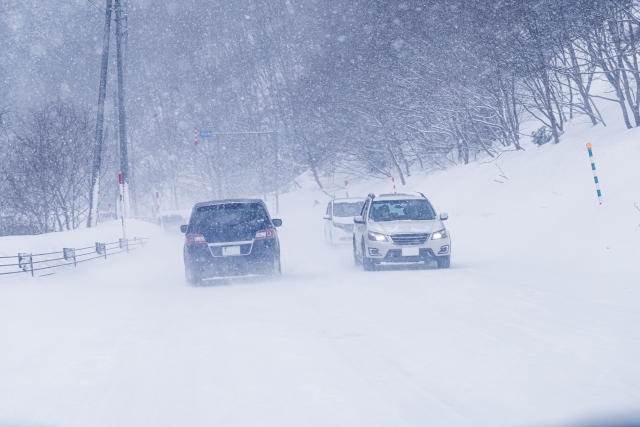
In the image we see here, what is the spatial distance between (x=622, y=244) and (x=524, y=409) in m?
9.82

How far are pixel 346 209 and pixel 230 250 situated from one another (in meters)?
11.1

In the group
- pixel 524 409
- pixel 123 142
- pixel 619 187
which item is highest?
pixel 123 142

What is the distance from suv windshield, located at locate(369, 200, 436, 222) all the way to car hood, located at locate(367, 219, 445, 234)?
24.8 inches

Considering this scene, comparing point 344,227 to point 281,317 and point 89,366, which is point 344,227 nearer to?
point 281,317

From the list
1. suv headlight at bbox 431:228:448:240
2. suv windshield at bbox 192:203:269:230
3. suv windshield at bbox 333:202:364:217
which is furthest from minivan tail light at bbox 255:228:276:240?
suv windshield at bbox 333:202:364:217

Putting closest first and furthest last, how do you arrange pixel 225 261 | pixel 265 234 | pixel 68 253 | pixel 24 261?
1. pixel 225 261
2. pixel 265 234
3. pixel 24 261
4. pixel 68 253

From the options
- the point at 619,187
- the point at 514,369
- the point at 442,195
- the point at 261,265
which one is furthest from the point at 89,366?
the point at 442,195

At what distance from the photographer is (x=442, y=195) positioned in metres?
29.8

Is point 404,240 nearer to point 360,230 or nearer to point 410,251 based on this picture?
point 410,251

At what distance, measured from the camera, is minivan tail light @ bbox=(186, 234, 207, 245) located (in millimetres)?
15125

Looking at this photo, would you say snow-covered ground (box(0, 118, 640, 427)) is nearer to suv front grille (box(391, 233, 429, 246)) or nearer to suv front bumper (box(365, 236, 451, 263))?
suv front bumper (box(365, 236, 451, 263))

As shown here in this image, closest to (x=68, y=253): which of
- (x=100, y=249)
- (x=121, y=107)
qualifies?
(x=100, y=249)

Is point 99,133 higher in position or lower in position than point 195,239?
higher

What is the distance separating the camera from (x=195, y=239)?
49.8 ft
